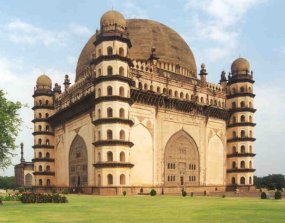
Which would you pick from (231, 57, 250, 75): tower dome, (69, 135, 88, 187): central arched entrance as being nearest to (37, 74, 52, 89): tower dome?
(69, 135, 88, 187): central arched entrance

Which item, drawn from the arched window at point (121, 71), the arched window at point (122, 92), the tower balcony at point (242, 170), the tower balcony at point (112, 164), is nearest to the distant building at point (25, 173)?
the tower balcony at point (242, 170)

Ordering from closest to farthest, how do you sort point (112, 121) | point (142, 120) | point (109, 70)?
point (112, 121)
point (109, 70)
point (142, 120)

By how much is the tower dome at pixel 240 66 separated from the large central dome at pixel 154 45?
5922 mm

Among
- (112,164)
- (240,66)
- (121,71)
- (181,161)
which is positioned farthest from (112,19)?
(240,66)

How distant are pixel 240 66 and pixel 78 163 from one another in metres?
27.1

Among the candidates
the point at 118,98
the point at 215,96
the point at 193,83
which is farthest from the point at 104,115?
the point at 215,96

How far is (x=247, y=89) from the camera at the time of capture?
56.6 metres

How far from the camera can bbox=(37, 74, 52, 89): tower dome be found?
63162 mm

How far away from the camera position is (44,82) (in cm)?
6338

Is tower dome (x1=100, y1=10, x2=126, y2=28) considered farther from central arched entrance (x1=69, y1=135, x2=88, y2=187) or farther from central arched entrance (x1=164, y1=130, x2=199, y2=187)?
central arched entrance (x1=164, y1=130, x2=199, y2=187)

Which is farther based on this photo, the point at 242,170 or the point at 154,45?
the point at 154,45

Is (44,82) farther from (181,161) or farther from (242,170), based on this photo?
(242,170)

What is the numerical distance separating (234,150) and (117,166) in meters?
21.7

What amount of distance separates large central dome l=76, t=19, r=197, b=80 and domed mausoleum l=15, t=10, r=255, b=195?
15 centimetres
